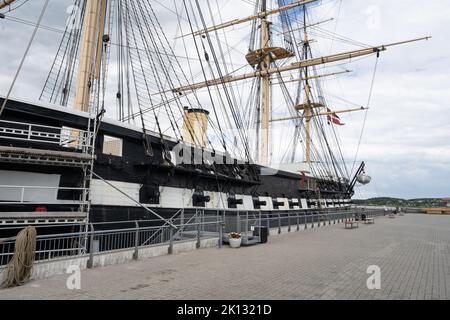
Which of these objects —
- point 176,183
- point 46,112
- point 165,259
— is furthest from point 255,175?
point 46,112

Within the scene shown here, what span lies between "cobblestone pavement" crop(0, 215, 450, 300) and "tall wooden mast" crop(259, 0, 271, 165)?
16.2 meters

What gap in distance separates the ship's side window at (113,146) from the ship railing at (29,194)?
2.16 meters

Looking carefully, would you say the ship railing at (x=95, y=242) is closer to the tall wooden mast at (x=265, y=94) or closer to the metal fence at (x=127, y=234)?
the metal fence at (x=127, y=234)

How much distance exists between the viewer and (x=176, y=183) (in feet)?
40.8

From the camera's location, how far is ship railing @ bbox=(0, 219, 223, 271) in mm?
6977

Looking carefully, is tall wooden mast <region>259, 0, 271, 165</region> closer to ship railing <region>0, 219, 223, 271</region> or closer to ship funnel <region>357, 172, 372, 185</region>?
ship railing <region>0, 219, 223, 271</region>

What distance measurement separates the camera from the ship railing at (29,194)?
306 inches

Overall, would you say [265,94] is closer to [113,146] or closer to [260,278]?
[113,146]

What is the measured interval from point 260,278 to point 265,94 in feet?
73.3

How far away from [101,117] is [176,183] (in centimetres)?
392

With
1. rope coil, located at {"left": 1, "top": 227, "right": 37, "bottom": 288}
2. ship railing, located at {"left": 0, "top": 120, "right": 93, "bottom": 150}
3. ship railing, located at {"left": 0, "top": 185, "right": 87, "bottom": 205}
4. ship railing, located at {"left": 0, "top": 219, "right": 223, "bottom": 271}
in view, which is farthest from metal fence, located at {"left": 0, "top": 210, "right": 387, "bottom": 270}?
ship railing, located at {"left": 0, "top": 120, "right": 93, "bottom": 150}

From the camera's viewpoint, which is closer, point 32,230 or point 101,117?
point 32,230

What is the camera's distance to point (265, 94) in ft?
89.7
